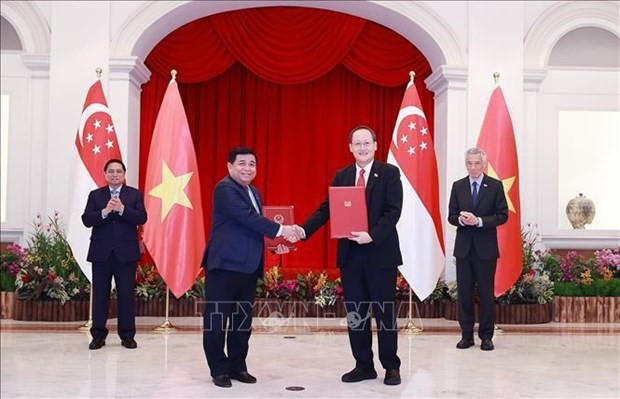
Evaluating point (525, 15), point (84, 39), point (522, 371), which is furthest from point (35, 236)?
point (525, 15)

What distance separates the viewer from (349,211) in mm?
4113

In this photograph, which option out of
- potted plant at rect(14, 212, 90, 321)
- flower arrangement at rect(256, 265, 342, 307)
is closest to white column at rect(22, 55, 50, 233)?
potted plant at rect(14, 212, 90, 321)

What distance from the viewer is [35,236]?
7.08 metres

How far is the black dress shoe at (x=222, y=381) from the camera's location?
4070mm

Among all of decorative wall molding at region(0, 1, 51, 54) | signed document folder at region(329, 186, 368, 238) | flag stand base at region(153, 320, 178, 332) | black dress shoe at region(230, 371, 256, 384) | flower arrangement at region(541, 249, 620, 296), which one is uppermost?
decorative wall molding at region(0, 1, 51, 54)

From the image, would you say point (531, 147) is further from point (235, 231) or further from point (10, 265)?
point (10, 265)

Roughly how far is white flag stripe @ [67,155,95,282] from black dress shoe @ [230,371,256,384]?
2506 mm

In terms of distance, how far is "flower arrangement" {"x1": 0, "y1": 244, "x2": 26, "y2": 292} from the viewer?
6804mm

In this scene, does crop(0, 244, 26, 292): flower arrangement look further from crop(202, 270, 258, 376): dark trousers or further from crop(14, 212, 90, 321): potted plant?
crop(202, 270, 258, 376): dark trousers

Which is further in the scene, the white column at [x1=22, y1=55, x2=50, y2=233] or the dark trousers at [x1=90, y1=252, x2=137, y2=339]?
the white column at [x1=22, y1=55, x2=50, y2=233]

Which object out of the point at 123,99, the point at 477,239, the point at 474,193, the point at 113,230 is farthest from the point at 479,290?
the point at 123,99

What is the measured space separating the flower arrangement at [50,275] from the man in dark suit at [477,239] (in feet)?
11.2

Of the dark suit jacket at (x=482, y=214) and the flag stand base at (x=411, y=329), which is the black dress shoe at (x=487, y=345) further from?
the flag stand base at (x=411, y=329)

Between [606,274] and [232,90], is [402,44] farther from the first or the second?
[606,274]
